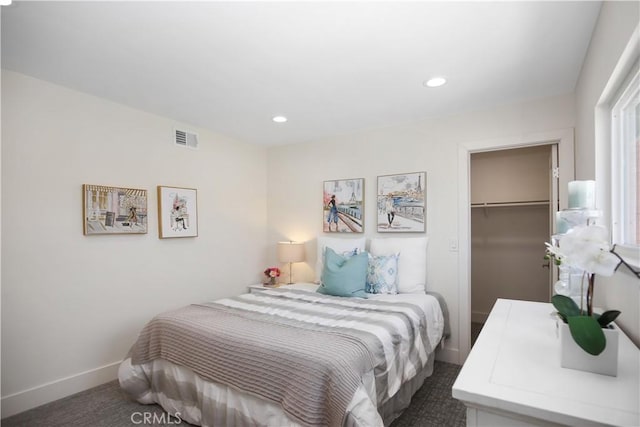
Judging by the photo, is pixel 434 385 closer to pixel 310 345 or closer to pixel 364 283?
pixel 364 283

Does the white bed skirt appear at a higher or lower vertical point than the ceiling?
lower

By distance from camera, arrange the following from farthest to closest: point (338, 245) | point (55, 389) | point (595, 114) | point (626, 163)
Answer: point (338, 245) < point (55, 389) < point (595, 114) < point (626, 163)

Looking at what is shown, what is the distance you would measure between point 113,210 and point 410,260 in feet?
9.06

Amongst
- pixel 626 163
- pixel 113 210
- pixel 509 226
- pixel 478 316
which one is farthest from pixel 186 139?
pixel 478 316

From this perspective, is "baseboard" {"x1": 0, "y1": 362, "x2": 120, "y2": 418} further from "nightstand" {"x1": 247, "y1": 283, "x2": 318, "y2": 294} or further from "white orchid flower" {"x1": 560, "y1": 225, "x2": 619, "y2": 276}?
"white orchid flower" {"x1": 560, "y1": 225, "x2": 619, "y2": 276}

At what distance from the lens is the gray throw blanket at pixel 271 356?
→ 1522 mm

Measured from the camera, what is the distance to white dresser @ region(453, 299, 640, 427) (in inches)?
30.2

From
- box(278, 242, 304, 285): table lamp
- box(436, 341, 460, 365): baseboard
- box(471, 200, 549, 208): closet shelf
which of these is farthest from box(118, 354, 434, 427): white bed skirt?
box(471, 200, 549, 208): closet shelf

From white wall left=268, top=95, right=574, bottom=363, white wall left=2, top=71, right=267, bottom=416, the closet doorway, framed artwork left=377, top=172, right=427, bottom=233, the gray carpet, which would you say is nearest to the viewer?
the gray carpet

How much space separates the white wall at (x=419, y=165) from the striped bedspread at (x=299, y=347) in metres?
0.88

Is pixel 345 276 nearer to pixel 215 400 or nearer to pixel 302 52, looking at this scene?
pixel 215 400

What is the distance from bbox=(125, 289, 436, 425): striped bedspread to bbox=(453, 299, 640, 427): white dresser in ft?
2.40

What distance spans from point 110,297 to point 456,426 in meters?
2.87
